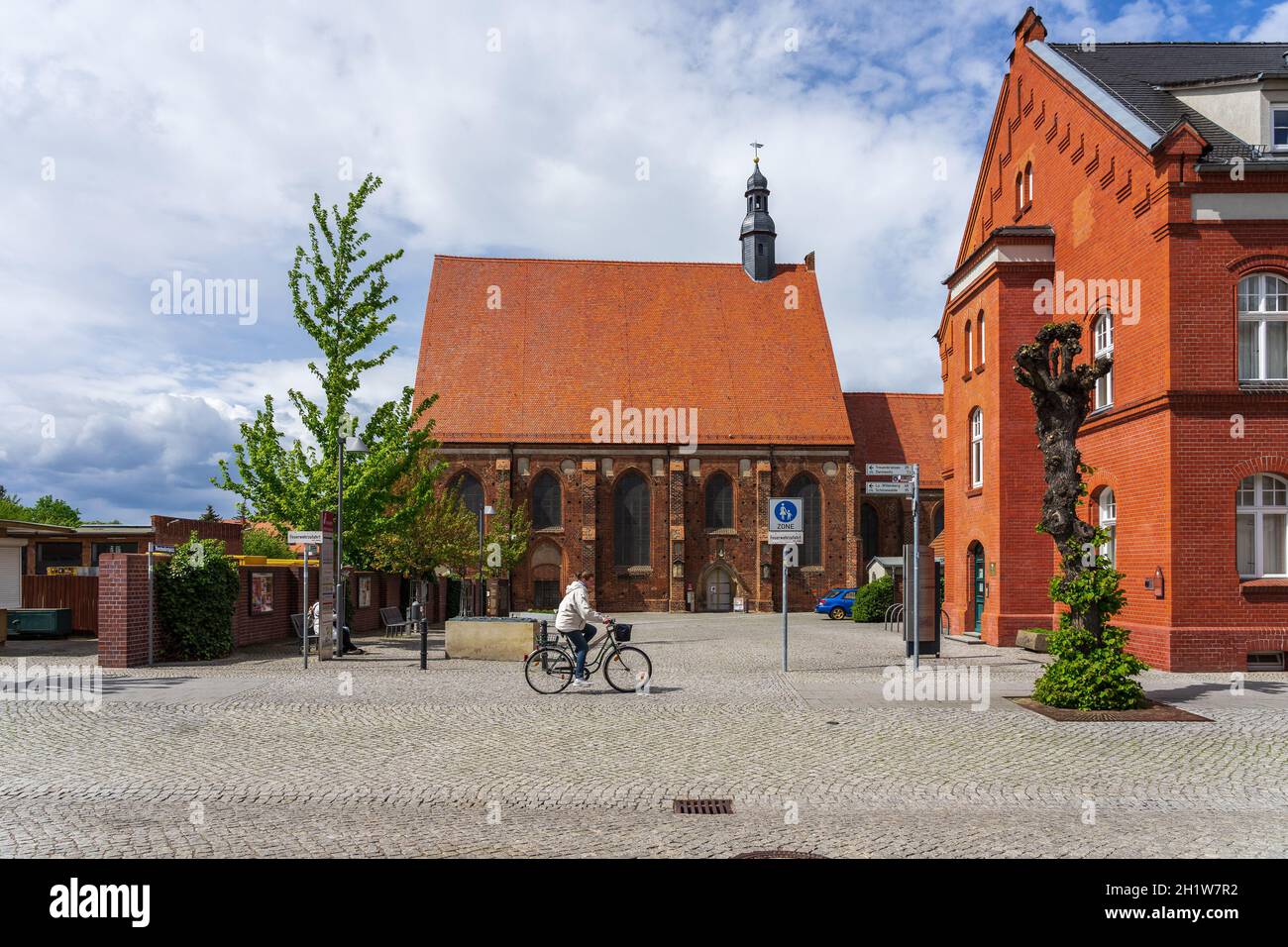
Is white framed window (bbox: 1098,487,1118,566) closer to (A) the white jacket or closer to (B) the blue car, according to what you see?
(A) the white jacket

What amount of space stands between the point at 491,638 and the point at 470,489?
25.8 m

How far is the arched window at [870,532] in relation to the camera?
4884 cm

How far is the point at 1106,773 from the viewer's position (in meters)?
8.84

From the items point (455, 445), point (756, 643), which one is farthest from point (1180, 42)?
point (455, 445)

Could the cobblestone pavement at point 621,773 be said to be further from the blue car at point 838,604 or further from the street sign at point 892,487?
the blue car at point 838,604

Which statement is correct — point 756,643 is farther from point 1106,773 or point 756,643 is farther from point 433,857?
point 433,857

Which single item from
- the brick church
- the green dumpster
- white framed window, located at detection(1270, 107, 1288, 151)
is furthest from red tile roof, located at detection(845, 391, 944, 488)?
the green dumpster

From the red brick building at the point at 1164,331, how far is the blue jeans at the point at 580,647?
9.90 m

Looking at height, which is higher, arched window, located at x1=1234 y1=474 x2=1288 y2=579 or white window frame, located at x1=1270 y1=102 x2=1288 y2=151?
white window frame, located at x1=1270 y1=102 x2=1288 y2=151

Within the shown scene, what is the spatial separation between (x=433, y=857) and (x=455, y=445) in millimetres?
38669

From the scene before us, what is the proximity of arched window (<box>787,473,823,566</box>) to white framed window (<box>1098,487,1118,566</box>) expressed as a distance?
25230 millimetres

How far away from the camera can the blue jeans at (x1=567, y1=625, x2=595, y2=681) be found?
14.0 m

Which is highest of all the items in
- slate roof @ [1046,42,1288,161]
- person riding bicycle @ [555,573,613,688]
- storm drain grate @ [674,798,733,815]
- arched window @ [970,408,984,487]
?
slate roof @ [1046,42,1288,161]

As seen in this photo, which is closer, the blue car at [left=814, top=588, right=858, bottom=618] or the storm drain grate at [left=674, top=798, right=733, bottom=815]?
the storm drain grate at [left=674, top=798, right=733, bottom=815]
